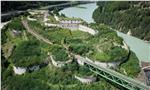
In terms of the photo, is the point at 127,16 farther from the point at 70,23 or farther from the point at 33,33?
the point at 33,33

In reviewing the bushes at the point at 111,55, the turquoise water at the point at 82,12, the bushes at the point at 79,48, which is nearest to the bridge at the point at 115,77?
the bushes at the point at 111,55

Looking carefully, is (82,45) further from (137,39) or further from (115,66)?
(137,39)

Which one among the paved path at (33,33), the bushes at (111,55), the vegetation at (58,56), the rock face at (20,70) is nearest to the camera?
the vegetation at (58,56)

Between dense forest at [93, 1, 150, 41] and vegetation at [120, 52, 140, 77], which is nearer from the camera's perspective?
vegetation at [120, 52, 140, 77]

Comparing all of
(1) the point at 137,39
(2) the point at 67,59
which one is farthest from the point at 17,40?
(1) the point at 137,39

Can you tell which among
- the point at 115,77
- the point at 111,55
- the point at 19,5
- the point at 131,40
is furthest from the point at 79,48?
the point at 19,5

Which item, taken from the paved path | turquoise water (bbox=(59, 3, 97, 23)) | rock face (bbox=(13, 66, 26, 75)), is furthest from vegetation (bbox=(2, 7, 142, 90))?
turquoise water (bbox=(59, 3, 97, 23))

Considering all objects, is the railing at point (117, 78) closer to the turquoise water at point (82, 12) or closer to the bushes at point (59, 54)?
the bushes at point (59, 54)

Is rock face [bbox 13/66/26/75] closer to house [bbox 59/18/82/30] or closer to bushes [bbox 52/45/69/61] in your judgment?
bushes [bbox 52/45/69/61]
